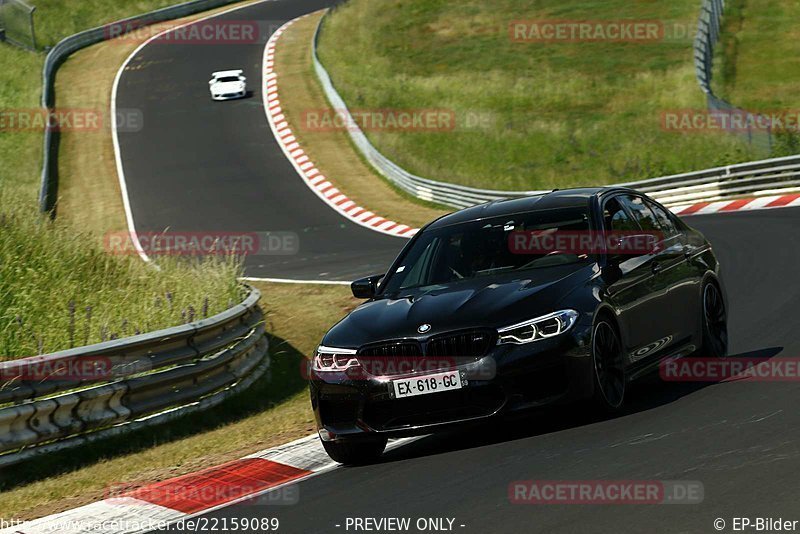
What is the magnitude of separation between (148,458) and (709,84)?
119ft

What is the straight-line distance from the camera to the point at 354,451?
838 centimetres

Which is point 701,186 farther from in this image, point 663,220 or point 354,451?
point 354,451

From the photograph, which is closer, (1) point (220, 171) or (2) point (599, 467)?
(2) point (599, 467)

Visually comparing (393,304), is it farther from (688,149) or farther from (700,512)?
(688,149)

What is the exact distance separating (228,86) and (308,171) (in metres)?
10.2

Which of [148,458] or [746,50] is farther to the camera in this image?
[746,50]

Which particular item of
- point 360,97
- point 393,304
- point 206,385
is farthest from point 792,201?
point 360,97

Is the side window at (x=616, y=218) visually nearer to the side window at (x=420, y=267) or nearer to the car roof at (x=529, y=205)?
the car roof at (x=529, y=205)

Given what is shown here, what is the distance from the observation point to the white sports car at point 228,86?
45156 mm

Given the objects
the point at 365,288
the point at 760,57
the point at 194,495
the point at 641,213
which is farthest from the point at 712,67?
the point at 194,495

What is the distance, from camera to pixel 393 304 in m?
8.66

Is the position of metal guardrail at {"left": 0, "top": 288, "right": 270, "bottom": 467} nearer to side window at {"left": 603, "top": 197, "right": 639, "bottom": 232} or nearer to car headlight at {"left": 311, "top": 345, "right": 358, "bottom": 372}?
car headlight at {"left": 311, "top": 345, "right": 358, "bottom": 372}

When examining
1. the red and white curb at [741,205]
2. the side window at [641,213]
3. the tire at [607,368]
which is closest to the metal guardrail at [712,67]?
the red and white curb at [741,205]

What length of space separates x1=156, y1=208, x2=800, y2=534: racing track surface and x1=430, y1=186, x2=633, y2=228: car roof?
1.50 m
